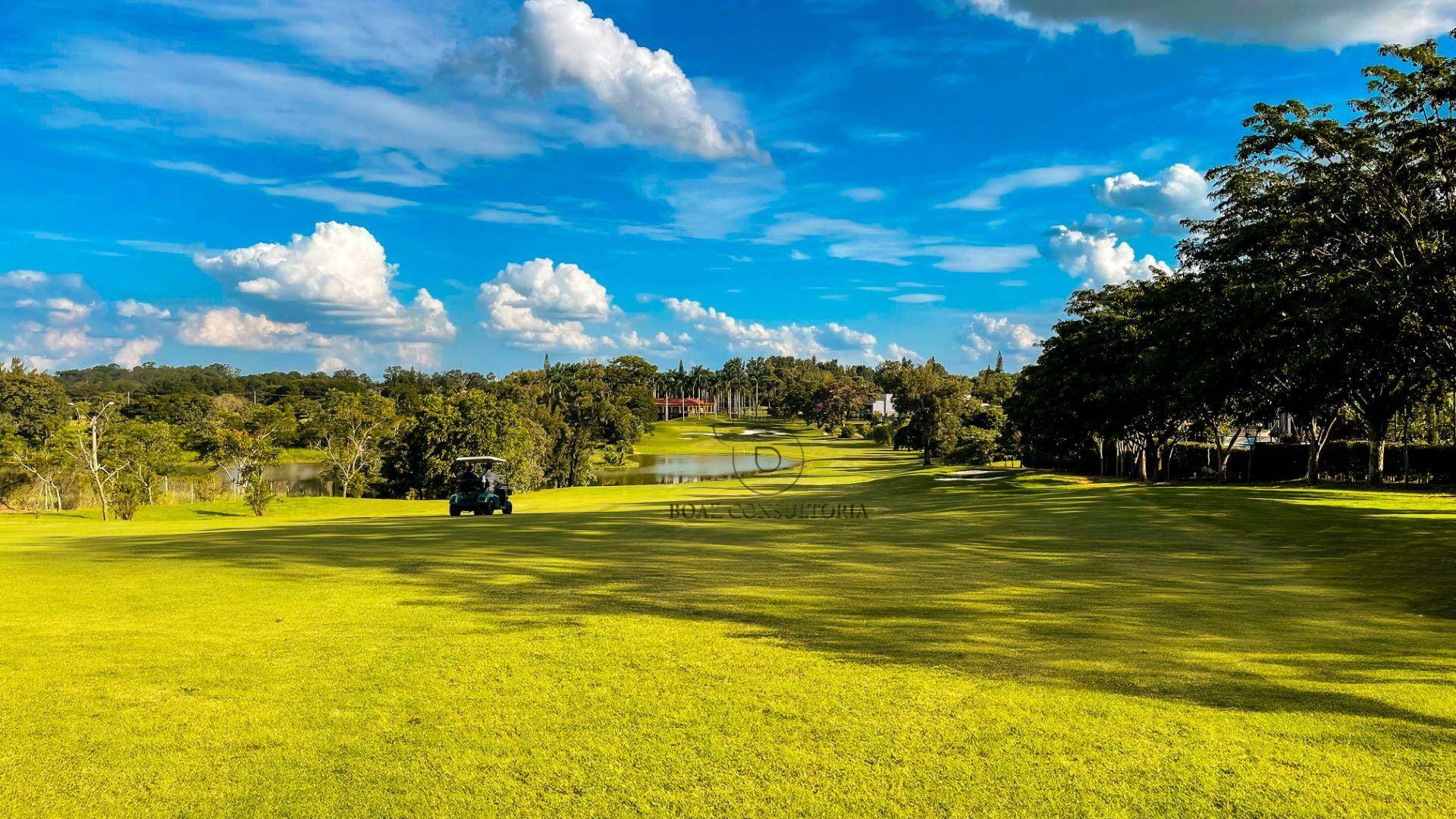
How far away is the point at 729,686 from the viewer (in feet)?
19.7

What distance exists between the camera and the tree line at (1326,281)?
23125mm

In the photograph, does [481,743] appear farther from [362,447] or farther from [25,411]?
[25,411]

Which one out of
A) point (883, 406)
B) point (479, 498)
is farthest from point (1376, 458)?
point (883, 406)

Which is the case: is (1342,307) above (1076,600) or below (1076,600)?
above

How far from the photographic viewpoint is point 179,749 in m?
4.79

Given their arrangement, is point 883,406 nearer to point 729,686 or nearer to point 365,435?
point 365,435

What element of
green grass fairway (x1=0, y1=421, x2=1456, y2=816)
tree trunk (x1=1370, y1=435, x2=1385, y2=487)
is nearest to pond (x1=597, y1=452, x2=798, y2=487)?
tree trunk (x1=1370, y1=435, x2=1385, y2=487)

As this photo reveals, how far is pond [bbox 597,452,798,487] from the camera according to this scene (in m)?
71.3

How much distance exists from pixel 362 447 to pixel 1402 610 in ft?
209

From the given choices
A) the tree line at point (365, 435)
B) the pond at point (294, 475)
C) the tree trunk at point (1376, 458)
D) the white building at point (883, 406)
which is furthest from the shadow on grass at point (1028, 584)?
the white building at point (883, 406)

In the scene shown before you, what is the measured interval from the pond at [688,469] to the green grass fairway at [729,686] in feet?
165

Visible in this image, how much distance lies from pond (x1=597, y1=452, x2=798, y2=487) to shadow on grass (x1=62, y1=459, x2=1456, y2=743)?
42969mm

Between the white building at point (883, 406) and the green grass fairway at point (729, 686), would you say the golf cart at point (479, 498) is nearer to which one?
the green grass fairway at point (729, 686)

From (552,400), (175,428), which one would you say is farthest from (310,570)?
(552,400)
